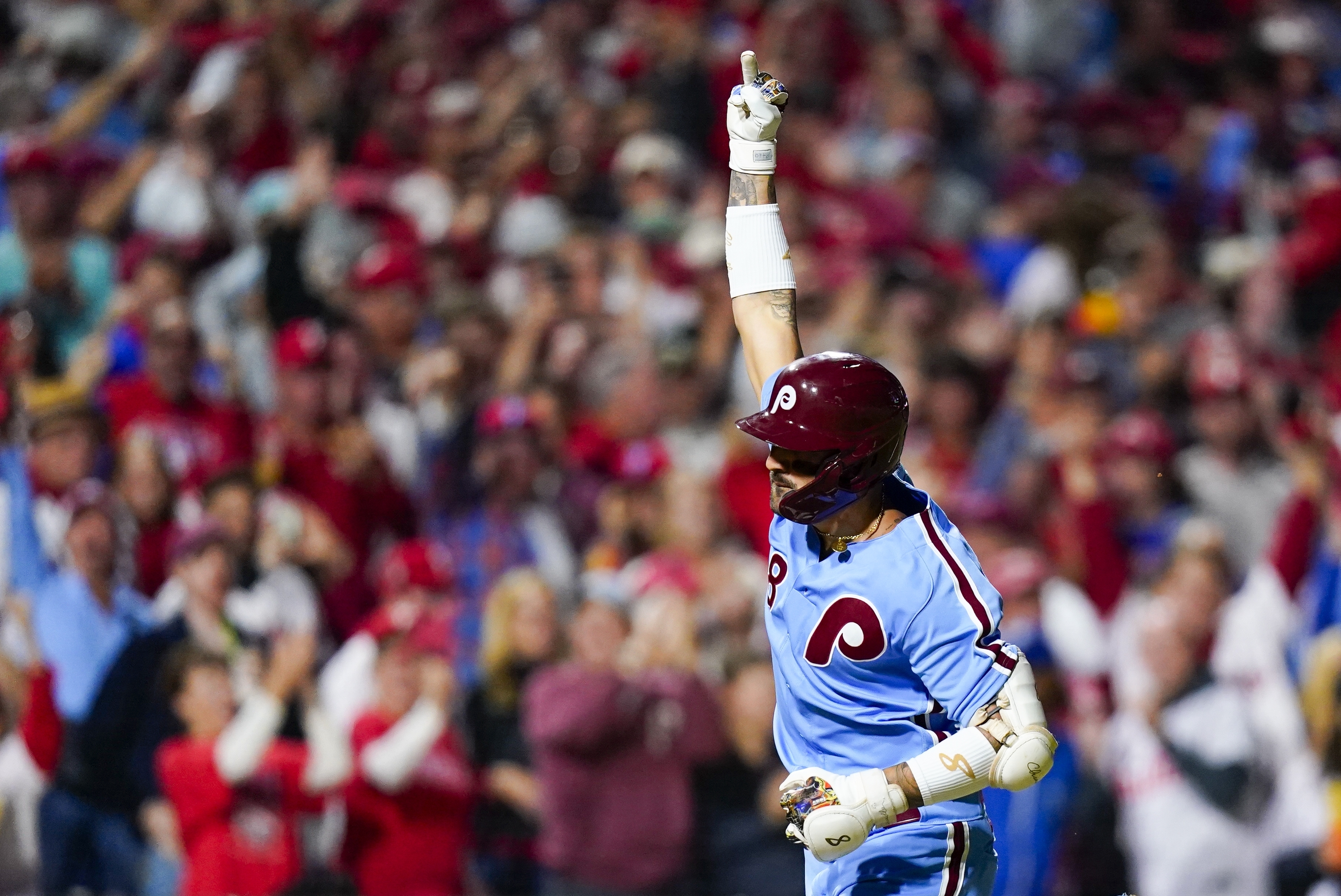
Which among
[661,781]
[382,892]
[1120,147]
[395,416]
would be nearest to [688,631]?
[661,781]

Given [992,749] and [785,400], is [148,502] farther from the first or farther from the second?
[992,749]

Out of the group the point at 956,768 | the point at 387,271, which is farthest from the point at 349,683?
the point at 956,768

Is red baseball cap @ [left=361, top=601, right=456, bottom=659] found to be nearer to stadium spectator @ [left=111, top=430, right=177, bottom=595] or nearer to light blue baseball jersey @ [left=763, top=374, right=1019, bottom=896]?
stadium spectator @ [left=111, top=430, right=177, bottom=595]

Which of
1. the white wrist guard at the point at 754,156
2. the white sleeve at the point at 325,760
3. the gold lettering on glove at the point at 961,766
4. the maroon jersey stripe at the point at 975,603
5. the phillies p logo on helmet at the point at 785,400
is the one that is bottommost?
the white sleeve at the point at 325,760

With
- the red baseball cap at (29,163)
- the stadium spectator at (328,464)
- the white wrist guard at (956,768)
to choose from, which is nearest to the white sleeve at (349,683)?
the stadium spectator at (328,464)

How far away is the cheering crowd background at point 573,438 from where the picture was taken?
6.21 metres

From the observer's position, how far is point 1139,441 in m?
7.31

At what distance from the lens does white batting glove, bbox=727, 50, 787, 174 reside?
12.1 feet

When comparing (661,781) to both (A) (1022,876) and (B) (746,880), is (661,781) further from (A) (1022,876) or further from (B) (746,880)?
(A) (1022,876)

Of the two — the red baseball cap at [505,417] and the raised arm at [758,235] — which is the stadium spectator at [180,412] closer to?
the red baseball cap at [505,417]

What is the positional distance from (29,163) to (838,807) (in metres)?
6.06

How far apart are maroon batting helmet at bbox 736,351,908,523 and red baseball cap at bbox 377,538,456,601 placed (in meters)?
3.63

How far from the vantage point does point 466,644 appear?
671 centimetres

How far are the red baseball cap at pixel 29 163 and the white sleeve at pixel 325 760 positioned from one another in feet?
10.2
